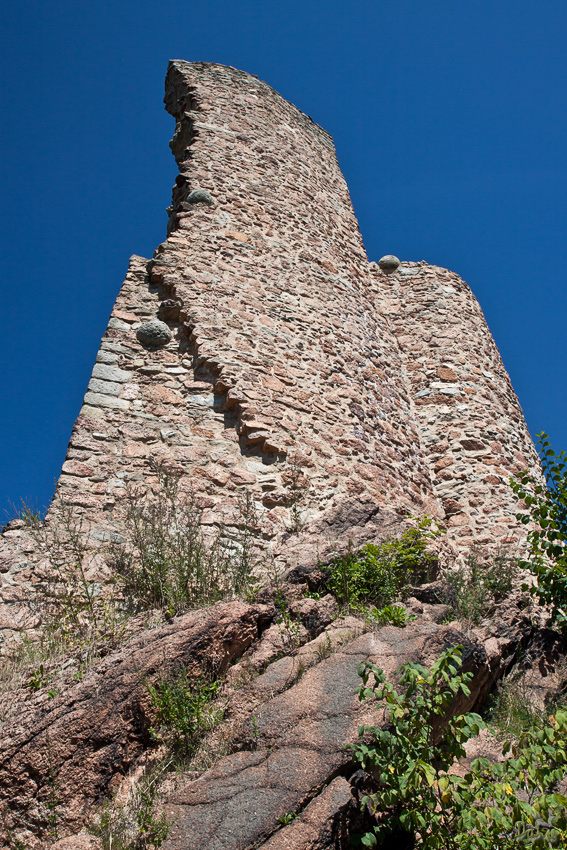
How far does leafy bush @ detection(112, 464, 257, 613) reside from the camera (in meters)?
4.10

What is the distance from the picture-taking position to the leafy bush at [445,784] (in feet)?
8.24

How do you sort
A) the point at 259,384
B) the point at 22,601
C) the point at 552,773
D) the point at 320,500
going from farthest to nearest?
the point at 259,384 → the point at 320,500 → the point at 22,601 → the point at 552,773

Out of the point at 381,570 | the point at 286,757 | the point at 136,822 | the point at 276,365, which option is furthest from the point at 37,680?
the point at 276,365

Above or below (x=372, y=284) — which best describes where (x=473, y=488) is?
below

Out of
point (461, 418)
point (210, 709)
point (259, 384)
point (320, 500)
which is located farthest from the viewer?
point (461, 418)

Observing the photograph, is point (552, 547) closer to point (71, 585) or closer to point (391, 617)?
point (391, 617)

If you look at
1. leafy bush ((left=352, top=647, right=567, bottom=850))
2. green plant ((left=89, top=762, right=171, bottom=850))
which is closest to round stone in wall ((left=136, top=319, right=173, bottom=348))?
green plant ((left=89, top=762, right=171, bottom=850))

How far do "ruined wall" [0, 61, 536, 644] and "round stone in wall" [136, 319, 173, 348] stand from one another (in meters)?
0.02

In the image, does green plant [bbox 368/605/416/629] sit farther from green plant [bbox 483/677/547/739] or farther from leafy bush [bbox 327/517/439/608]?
green plant [bbox 483/677/547/739]

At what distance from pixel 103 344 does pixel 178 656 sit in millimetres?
3125

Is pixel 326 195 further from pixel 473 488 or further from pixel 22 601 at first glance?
pixel 22 601

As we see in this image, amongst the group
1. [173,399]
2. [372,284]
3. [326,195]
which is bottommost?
[173,399]

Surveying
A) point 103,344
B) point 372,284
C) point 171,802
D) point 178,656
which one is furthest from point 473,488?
point 171,802

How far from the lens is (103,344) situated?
573cm
